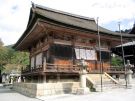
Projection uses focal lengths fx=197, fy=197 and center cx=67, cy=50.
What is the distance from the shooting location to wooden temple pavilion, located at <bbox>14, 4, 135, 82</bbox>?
53.5 feet

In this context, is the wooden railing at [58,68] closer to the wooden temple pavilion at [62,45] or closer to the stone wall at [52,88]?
the wooden temple pavilion at [62,45]

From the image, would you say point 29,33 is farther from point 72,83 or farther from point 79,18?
point 79,18

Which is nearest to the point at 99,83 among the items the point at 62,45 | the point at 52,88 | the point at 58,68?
the point at 58,68

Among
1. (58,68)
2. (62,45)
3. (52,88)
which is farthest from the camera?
(62,45)

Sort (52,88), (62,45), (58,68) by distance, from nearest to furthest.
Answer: (52,88)
(58,68)
(62,45)

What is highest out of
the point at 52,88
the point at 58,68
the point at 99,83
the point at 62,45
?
the point at 62,45

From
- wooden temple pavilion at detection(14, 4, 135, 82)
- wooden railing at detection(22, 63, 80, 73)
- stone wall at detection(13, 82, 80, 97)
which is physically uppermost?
wooden temple pavilion at detection(14, 4, 135, 82)

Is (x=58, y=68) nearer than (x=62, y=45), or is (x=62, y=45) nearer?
(x=58, y=68)

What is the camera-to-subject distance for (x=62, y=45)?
1867cm

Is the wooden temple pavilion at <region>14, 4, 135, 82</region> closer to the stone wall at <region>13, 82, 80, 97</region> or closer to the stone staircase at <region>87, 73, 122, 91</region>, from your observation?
the stone wall at <region>13, 82, 80, 97</region>

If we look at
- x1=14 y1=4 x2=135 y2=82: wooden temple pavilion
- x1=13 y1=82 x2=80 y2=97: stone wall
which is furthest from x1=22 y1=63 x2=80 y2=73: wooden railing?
x1=13 y1=82 x2=80 y2=97: stone wall

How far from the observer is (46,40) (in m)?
18.9

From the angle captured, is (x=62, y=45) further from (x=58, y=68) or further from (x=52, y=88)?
(x=52, y=88)

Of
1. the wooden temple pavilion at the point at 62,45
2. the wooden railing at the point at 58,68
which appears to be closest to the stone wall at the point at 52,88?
the wooden temple pavilion at the point at 62,45
